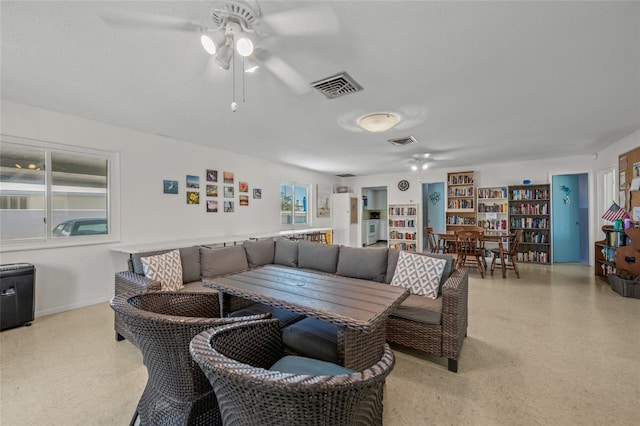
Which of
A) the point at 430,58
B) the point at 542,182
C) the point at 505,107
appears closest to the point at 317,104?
the point at 430,58

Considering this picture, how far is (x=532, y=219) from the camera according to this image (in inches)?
250

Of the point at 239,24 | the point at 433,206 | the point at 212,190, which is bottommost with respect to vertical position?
the point at 433,206

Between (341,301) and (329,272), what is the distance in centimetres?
158

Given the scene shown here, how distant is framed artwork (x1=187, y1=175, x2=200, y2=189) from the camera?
15.0 feet

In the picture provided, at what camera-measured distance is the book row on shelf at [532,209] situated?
624 cm

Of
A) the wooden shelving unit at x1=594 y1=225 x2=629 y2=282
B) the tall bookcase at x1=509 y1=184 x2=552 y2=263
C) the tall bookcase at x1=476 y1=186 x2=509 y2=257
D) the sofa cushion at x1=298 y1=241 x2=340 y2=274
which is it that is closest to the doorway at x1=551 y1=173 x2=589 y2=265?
the tall bookcase at x1=509 y1=184 x2=552 y2=263

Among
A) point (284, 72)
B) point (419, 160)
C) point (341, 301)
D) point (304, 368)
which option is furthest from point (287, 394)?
point (419, 160)

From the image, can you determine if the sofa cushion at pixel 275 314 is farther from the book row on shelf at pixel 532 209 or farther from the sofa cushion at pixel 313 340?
the book row on shelf at pixel 532 209

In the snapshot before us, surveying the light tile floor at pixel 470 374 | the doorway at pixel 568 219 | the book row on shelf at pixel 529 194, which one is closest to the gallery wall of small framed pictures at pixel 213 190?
the light tile floor at pixel 470 374

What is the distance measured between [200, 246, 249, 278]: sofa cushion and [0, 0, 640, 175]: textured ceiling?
1.69 m

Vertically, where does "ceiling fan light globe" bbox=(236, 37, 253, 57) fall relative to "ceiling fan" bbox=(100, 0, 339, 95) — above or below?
below

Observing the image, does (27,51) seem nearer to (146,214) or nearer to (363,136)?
(146,214)

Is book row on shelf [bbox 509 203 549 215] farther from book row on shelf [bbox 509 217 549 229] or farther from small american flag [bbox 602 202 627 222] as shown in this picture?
small american flag [bbox 602 202 627 222]

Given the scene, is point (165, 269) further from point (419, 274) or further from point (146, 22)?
point (419, 274)
